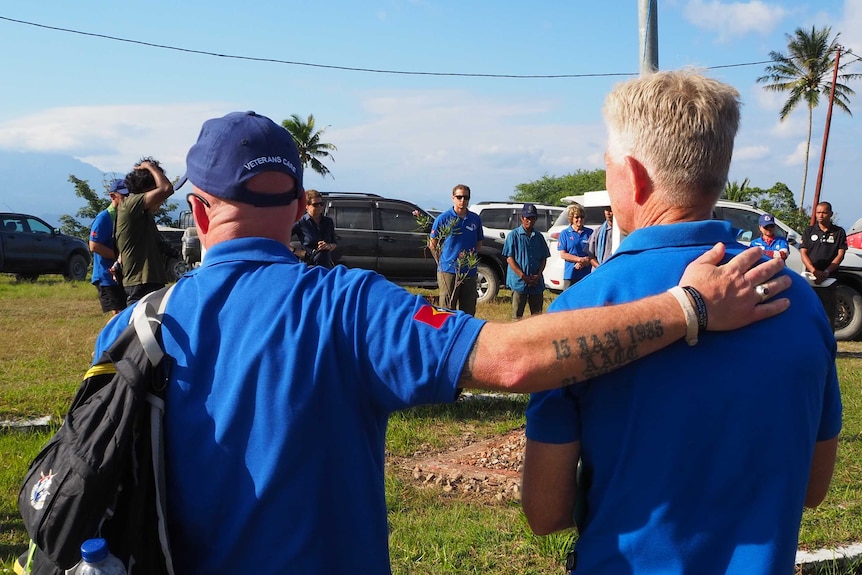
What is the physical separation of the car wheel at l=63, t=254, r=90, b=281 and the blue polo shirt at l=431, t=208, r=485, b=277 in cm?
1448

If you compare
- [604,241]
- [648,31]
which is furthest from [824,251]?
[648,31]

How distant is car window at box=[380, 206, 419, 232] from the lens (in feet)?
51.3

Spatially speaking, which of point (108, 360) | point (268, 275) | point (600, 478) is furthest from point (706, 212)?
point (108, 360)

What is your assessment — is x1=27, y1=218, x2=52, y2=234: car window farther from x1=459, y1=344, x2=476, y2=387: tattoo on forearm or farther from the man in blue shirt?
x1=459, y1=344, x2=476, y2=387: tattoo on forearm

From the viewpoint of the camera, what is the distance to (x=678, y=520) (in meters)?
1.54

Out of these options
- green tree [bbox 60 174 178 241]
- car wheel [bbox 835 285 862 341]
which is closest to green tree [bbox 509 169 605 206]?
green tree [bbox 60 174 178 241]

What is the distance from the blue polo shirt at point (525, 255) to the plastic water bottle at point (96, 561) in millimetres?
9068

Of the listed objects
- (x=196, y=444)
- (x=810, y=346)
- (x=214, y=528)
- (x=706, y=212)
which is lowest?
(x=214, y=528)

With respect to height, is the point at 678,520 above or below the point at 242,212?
below

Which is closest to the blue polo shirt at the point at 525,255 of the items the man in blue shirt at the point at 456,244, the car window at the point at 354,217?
the man in blue shirt at the point at 456,244

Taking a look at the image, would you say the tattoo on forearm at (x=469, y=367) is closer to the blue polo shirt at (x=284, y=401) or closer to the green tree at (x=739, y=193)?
the blue polo shirt at (x=284, y=401)

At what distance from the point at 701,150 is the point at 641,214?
0.19 metres

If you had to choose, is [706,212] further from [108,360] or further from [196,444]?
[108,360]

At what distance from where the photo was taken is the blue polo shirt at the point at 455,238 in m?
10.1
